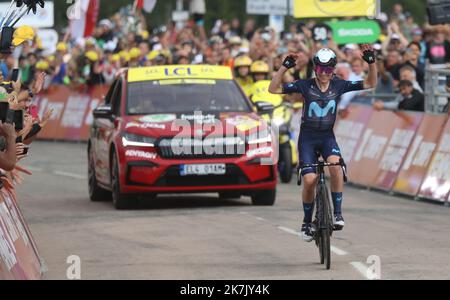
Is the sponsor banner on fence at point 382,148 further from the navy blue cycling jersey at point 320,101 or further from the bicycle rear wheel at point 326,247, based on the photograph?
the bicycle rear wheel at point 326,247

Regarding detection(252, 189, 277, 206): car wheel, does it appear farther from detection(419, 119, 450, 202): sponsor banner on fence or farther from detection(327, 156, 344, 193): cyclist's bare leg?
detection(327, 156, 344, 193): cyclist's bare leg

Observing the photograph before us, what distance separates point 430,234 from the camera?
15359 millimetres

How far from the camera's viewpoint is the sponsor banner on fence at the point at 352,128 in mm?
22938

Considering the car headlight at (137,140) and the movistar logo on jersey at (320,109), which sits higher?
the movistar logo on jersey at (320,109)

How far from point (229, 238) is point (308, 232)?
1775 millimetres

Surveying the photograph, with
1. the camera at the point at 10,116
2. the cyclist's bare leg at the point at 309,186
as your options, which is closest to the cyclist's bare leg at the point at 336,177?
the cyclist's bare leg at the point at 309,186

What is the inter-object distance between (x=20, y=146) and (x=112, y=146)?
525 centimetres

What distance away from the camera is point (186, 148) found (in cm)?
1794

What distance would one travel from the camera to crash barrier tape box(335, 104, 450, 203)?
19609 millimetres

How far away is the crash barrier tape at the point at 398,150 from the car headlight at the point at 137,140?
159 inches

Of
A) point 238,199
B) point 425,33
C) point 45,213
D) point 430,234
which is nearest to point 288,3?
point 425,33

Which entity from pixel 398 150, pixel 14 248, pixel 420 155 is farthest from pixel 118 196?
pixel 14 248

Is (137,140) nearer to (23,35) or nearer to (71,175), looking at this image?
(23,35)

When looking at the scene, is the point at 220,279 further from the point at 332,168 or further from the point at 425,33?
the point at 425,33
